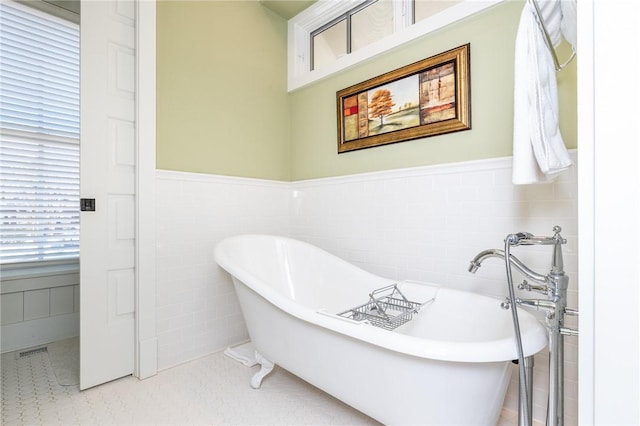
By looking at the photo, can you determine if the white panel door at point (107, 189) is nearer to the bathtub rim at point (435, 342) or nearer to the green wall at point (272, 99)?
the green wall at point (272, 99)

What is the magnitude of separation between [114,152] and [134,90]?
400 mm

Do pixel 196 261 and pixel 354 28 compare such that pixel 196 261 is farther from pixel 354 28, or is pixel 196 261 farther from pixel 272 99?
pixel 354 28

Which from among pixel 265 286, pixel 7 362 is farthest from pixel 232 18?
pixel 7 362

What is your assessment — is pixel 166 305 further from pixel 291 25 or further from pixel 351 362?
pixel 291 25

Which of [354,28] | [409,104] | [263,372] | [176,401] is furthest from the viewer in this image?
[354,28]

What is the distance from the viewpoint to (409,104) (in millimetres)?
1962

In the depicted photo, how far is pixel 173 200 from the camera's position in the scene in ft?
6.70

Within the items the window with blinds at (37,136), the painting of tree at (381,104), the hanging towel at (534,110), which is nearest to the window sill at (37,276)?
the window with blinds at (37,136)

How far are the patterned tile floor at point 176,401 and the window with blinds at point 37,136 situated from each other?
90cm

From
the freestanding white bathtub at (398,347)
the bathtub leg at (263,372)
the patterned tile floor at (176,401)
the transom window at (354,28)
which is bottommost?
the patterned tile floor at (176,401)

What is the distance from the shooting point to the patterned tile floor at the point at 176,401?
147 centimetres

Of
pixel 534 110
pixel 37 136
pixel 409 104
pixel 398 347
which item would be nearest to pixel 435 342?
pixel 398 347

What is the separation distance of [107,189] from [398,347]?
1.74 meters
